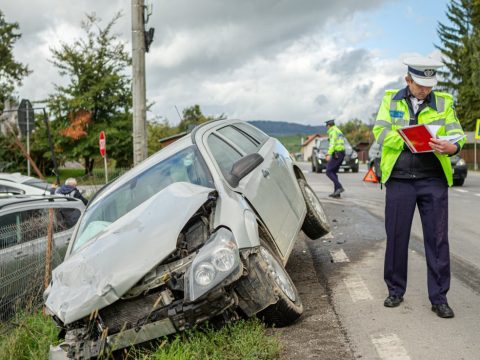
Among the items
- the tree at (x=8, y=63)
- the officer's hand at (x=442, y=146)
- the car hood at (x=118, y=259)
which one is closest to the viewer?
the car hood at (x=118, y=259)

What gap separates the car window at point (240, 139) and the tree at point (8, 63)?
54511 mm

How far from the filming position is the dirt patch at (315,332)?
4.31 meters

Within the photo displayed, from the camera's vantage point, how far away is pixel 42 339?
16.6ft

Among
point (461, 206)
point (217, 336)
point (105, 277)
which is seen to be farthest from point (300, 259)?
point (461, 206)

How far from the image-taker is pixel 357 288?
6016 millimetres

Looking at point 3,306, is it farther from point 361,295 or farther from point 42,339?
point 361,295

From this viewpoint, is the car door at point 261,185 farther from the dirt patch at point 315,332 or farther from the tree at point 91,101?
the tree at point 91,101

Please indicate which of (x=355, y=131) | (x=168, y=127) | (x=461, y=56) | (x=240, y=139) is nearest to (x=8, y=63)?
(x=168, y=127)

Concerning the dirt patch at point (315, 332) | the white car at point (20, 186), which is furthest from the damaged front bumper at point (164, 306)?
the white car at point (20, 186)

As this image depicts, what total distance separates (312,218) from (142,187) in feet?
8.00

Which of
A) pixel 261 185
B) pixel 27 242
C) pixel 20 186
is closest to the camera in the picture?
pixel 261 185

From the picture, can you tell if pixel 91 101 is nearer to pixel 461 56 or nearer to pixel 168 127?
pixel 168 127

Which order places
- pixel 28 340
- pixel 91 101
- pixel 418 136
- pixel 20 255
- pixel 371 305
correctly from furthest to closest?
pixel 91 101, pixel 20 255, pixel 371 305, pixel 28 340, pixel 418 136

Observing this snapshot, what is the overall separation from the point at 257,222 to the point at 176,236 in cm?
103
